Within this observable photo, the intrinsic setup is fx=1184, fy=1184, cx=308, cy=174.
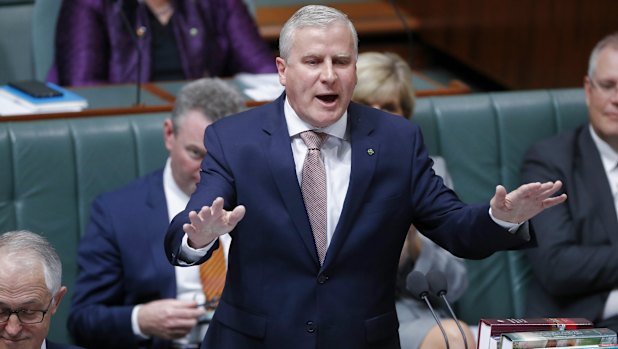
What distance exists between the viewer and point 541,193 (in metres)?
1.63

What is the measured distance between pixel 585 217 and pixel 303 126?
106 cm

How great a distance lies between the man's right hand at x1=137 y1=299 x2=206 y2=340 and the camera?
233cm

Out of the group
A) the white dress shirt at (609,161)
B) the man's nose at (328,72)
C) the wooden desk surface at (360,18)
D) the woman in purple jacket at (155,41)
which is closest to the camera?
the man's nose at (328,72)

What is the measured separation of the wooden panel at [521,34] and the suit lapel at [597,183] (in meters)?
0.98

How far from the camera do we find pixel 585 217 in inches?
103

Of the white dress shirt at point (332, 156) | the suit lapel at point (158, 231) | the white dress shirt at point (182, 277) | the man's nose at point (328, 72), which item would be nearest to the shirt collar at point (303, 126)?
the white dress shirt at point (332, 156)

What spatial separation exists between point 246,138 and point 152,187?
80 cm

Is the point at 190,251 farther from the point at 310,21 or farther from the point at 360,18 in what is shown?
the point at 360,18

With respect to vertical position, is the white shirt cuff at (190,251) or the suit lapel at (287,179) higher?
the suit lapel at (287,179)

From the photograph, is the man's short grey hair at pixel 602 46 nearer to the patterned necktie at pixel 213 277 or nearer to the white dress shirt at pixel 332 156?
the patterned necktie at pixel 213 277

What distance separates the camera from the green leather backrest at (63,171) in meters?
2.60

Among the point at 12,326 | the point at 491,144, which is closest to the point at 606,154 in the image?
the point at 491,144

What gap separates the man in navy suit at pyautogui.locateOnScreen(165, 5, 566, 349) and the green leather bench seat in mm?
913

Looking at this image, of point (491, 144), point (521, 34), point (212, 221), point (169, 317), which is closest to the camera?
point (212, 221)
